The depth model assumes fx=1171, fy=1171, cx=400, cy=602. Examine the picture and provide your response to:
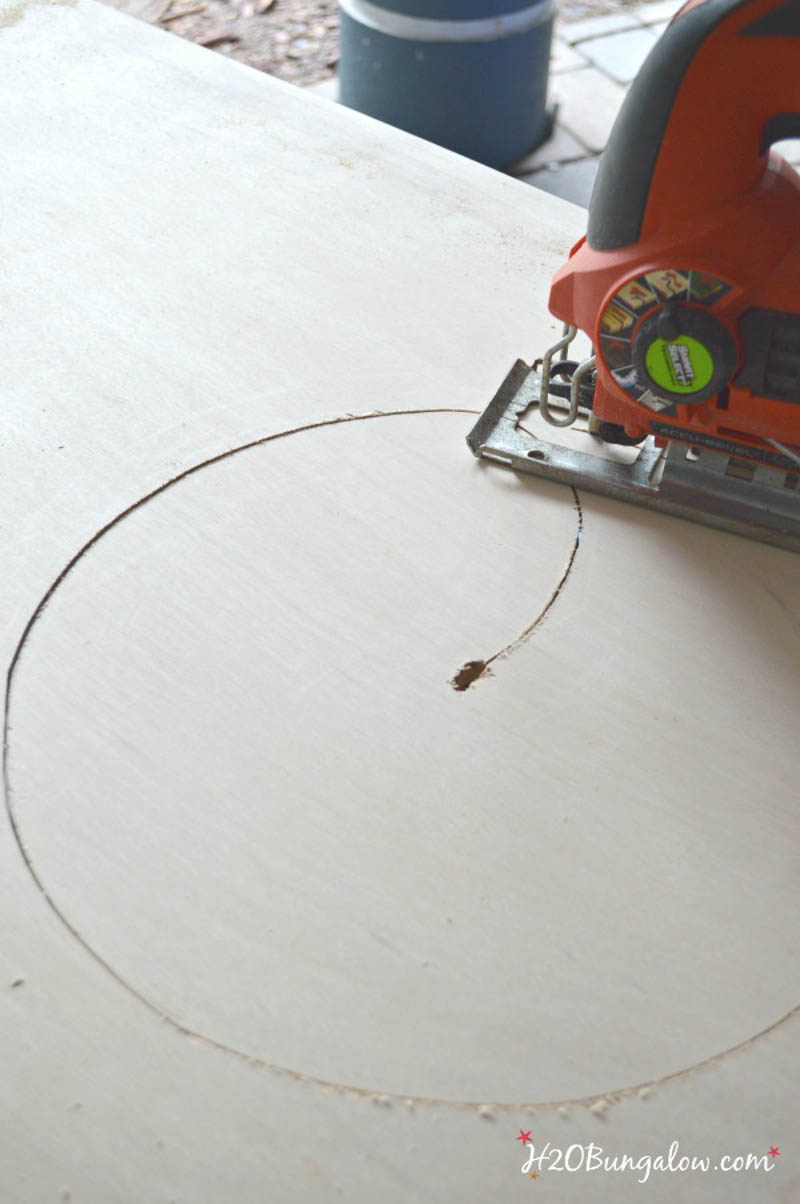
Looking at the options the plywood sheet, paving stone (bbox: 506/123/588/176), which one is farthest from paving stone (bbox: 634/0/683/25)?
the plywood sheet

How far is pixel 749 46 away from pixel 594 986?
2.94 feet

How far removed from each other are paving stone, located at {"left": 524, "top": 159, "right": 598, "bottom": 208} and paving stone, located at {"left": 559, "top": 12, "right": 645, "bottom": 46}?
82 cm

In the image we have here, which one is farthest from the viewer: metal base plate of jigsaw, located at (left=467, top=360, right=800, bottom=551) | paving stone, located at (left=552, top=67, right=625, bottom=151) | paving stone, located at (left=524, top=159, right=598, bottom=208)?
paving stone, located at (left=552, top=67, right=625, bottom=151)

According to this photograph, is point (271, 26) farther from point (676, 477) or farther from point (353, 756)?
point (353, 756)

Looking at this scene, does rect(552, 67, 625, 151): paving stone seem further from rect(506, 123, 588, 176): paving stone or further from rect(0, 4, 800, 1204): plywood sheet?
rect(0, 4, 800, 1204): plywood sheet

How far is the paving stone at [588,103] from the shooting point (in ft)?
12.3

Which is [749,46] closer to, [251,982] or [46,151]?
[251,982]

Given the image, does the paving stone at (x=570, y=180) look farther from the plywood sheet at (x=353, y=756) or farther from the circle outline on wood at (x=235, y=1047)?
the circle outline on wood at (x=235, y=1047)

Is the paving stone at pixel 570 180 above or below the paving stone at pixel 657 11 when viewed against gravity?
below

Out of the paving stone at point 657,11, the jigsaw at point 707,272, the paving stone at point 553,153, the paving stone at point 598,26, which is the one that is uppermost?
the jigsaw at point 707,272

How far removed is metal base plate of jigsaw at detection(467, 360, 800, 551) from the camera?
139 cm

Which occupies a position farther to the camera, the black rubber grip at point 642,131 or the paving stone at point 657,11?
the paving stone at point 657,11

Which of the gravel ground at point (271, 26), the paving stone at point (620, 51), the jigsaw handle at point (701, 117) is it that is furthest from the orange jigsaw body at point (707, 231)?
the gravel ground at point (271, 26)

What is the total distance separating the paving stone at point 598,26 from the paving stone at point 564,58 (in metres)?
0.03
